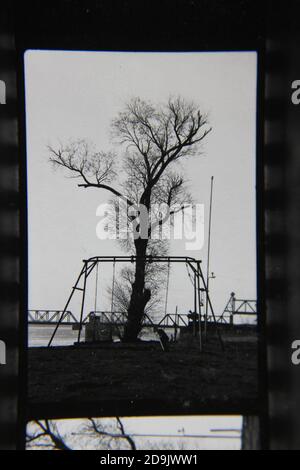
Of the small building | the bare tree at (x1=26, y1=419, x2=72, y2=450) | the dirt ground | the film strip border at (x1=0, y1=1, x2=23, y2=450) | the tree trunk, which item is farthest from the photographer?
the tree trunk

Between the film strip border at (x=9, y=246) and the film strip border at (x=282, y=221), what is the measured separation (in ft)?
5.04

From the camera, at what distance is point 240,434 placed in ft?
12.8

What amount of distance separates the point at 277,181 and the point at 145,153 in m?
6.88

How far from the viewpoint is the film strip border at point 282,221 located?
2623 mm

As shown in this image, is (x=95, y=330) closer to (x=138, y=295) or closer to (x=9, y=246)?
(x=138, y=295)

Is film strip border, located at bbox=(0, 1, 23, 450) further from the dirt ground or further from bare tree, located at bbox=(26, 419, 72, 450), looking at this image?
bare tree, located at bbox=(26, 419, 72, 450)

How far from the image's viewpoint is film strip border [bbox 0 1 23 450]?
259 centimetres

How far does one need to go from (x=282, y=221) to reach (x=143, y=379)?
7.82 ft

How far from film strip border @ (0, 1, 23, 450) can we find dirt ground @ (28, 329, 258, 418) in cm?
56

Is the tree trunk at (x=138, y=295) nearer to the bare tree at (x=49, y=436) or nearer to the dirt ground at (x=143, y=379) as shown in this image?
the dirt ground at (x=143, y=379)

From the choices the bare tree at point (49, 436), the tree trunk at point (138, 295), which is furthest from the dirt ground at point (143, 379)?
the tree trunk at point (138, 295)

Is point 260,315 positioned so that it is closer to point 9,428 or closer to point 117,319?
point 9,428

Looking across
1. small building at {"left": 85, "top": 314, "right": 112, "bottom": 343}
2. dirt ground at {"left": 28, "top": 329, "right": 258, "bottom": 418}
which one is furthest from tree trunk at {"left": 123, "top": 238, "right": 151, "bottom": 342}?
dirt ground at {"left": 28, "top": 329, "right": 258, "bottom": 418}
